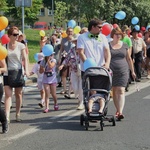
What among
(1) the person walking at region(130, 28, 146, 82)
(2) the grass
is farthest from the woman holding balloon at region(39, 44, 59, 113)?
(2) the grass

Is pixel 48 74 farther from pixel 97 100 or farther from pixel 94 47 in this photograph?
pixel 97 100

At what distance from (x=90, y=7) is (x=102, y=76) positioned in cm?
3170

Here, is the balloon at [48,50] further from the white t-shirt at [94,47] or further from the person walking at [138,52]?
the person walking at [138,52]

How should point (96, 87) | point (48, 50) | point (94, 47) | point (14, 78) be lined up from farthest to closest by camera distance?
point (48, 50) < point (94, 47) < point (14, 78) < point (96, 87)

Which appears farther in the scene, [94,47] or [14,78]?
[94,47]

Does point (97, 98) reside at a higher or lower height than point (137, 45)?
lower

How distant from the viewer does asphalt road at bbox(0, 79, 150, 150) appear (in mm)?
7652

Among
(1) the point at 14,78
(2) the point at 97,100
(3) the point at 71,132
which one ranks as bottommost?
(3) the point at 71,132

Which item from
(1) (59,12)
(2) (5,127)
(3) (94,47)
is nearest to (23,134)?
(2) (5,127)

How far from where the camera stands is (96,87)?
358 inches

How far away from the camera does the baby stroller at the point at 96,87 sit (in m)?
8.84

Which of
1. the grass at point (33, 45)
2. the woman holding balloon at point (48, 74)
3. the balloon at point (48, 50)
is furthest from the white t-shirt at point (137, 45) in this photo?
the grass at point (33, 45)

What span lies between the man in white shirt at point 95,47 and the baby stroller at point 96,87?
34cm

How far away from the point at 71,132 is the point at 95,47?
1.69 metres
